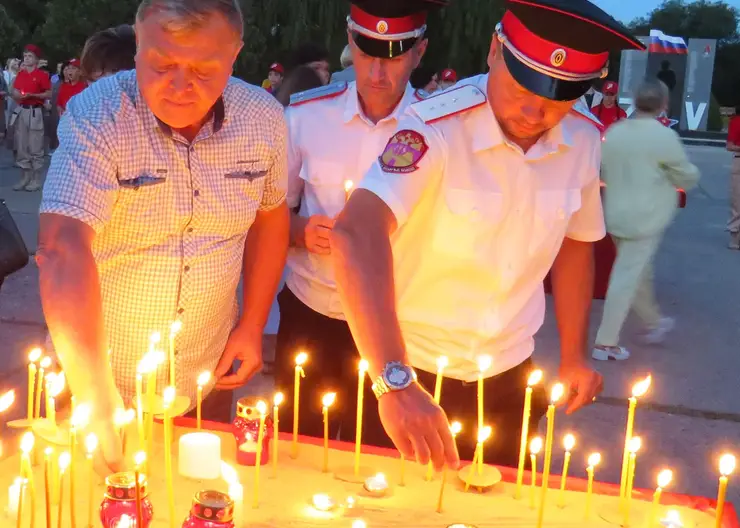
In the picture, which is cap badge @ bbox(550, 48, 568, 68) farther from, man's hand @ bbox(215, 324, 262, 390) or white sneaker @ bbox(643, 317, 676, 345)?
white sneaker @ bbox(643, 317, 676, 345)

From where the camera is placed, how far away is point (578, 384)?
7.82 feet

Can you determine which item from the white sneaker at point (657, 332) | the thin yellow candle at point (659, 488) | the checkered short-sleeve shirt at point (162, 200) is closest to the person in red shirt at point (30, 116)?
the white sneaker at point (657, 332)

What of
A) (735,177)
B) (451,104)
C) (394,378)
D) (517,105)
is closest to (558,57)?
(517,105)

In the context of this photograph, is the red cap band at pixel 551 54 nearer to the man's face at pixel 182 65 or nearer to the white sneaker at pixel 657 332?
the man's face at pixel 182 65

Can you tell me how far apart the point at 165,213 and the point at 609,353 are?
4104mm

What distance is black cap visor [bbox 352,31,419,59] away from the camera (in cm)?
267

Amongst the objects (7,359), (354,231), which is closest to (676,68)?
(7,359)

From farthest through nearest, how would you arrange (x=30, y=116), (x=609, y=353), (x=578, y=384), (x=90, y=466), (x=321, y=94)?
(x=30, y=116)
(x=609, y=353)
(x=321, y=94)
(x=578, y=384)
(x=90, y=466)

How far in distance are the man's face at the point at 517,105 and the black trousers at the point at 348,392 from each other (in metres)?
0.68

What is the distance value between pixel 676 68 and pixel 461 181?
31356 mm

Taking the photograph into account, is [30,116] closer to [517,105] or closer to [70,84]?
Result: [70,84]

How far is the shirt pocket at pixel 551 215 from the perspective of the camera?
2.23m

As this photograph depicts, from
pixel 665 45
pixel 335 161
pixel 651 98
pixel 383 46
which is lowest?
pixel 335 161

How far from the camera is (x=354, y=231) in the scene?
1930 millimetres
